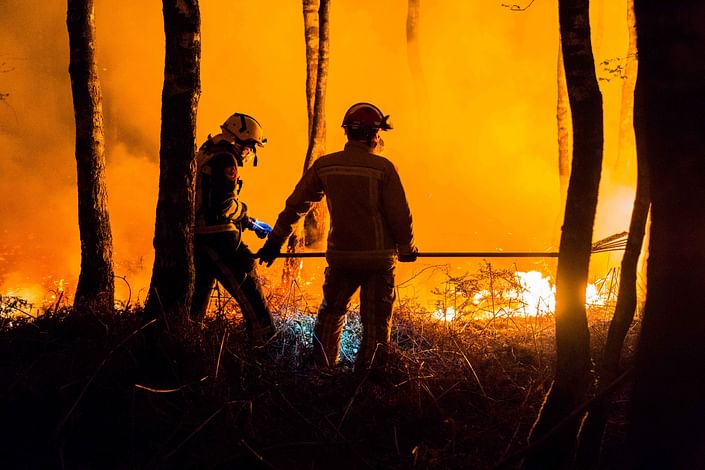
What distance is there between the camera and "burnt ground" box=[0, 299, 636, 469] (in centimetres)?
389

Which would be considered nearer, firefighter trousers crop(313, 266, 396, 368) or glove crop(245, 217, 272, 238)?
firefighter trousers crop(313, 266, 396, 368)

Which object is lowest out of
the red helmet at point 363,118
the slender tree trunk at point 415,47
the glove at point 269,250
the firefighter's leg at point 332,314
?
the firefighter's leg at point 332,314

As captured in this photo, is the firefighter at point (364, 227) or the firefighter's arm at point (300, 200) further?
the firefighter's arm at point (300, 200)

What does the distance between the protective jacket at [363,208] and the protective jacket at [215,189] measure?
2.48 ft

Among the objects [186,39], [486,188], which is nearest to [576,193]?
[186,39]

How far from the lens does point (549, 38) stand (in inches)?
1024

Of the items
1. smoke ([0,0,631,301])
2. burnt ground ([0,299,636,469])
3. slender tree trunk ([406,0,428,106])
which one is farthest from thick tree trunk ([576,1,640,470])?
smoke ([0,0,631,301])

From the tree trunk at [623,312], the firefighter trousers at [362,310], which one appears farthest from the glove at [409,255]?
the tree trunk at [623,312]

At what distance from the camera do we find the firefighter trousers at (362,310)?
5430 mm

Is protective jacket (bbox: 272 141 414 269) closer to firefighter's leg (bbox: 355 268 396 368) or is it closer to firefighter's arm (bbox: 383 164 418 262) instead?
firefighter's arm (bbox: 383 164 418 262)

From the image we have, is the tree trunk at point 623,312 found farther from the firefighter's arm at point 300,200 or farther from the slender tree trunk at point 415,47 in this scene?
the slender tree trunk at point 415,47

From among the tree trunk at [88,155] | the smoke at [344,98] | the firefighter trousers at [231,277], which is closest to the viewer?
the firefighter trousers at [231,277]

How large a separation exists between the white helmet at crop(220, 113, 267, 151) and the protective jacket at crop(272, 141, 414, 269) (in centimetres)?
76

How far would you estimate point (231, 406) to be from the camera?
4.11 m
